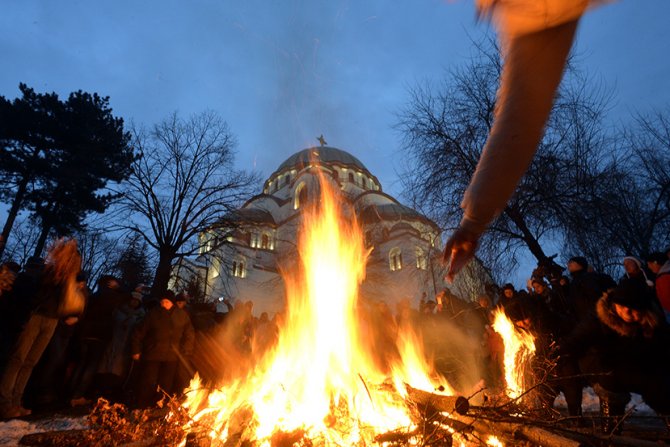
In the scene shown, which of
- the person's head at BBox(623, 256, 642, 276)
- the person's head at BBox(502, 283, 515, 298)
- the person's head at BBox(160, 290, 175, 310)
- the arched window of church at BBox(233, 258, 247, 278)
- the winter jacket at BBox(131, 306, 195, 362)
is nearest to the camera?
the person's head at BBox(623, 256, 642, 276)

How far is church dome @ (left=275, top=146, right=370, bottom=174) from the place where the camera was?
53.2 m

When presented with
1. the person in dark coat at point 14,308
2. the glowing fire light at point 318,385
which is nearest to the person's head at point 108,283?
the person in dark coat at point 14,308

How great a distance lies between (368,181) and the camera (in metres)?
55.0

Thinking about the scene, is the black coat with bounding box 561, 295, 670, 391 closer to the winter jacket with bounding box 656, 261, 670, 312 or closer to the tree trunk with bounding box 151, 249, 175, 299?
the winter jacket with bounding box 656, 261, 670, 312

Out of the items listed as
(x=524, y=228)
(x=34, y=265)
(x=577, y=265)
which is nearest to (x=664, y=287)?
(x=577, y=265)

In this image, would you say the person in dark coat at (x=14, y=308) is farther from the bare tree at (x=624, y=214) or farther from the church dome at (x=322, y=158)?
the church dome at (x=322, y=158)

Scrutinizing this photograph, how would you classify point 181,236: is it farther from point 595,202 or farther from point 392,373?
point 595,202

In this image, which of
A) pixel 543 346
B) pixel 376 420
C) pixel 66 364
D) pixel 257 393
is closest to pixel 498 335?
pixel 543 346

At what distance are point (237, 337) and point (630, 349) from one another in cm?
922

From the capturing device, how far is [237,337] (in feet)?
34.7

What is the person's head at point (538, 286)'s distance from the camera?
7.83 m

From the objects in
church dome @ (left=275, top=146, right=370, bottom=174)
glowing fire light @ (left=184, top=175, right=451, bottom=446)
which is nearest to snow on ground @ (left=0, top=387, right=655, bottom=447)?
glowing fire light @ (left=184, top=175, right=451, bottom=446)

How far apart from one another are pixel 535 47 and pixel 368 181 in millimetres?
54308

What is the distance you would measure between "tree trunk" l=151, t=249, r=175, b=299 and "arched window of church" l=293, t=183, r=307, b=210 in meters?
28.8
